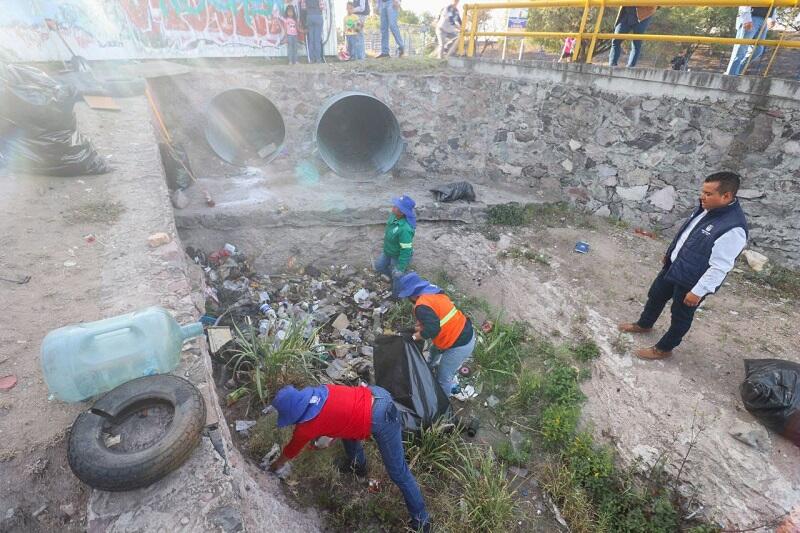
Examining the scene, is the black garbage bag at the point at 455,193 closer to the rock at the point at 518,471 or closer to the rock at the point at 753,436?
the rock at the point at 518,471

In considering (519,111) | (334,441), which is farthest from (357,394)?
(519,111)

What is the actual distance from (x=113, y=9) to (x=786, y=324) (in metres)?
11.0

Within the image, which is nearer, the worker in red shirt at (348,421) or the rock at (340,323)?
the worker in red shirt at (348,421)

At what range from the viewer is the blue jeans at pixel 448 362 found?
362 cm

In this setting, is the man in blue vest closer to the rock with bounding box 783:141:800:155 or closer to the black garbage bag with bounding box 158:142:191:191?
the rock with bounding box 783:141:800:155

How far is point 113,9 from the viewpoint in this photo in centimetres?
738

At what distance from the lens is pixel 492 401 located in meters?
4.03

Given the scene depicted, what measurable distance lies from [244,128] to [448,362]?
21.6 feet

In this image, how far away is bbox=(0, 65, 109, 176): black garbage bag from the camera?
13.0ft

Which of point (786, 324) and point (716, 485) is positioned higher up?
point (786, 324)

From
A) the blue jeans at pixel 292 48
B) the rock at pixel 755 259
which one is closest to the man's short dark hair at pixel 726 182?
the rock at pixel 755 259

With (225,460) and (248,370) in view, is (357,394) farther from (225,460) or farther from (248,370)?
(248,370)

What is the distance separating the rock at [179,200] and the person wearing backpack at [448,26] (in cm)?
651

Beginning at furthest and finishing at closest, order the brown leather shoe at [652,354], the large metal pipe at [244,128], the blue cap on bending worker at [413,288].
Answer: the large metal pipe at [244,128]
the brown leather shoe at [652,354]
the blue cap on bending worker at [413,288]
